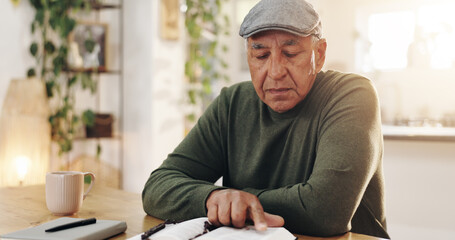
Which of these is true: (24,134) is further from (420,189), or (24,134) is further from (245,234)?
(420,189)

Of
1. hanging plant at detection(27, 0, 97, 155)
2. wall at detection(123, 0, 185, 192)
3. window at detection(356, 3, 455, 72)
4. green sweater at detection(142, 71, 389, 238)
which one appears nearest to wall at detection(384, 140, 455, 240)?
green sweater at detection(142, 71, 389, 238)

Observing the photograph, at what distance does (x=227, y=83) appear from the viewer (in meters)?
4.32

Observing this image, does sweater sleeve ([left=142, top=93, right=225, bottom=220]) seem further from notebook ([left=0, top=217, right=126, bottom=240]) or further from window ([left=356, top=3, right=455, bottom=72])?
window ([left=356, top=3, right=455, bottom=72])

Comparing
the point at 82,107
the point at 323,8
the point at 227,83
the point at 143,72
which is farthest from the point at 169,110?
the point at 323,8

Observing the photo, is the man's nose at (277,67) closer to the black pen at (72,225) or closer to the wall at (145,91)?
the black pen at (72,225)

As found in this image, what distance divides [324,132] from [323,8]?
318 centimetres

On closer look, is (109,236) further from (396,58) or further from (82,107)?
(396,58)

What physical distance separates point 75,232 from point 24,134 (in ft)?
6.91

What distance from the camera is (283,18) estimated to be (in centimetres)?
125

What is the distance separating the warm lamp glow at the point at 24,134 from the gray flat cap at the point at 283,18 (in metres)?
1.99

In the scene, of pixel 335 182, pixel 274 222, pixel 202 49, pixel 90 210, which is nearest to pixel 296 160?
pixel 335 182

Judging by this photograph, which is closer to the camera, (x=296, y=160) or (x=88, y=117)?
(x=296, y=160)

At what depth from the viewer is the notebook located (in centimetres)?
90

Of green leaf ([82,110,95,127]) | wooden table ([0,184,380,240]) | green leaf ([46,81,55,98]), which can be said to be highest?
green leaf ([46,81,55,98])
